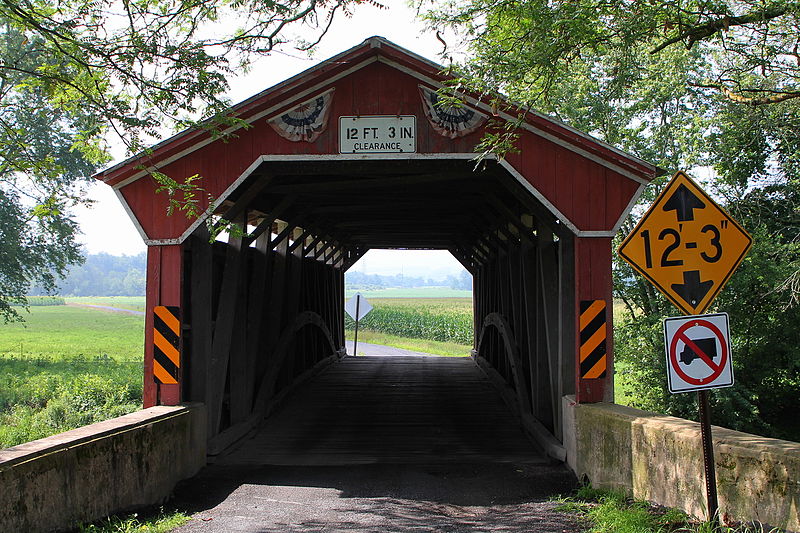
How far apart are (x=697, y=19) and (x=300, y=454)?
18.8ft

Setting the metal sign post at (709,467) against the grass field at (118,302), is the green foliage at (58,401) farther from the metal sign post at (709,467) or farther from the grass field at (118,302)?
the grass field at (118,302)

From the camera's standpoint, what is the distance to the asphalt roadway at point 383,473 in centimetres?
542

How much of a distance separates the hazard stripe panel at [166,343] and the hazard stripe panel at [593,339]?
3681 millimetres

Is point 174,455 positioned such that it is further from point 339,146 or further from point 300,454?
point 339,146

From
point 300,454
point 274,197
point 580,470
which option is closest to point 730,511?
point 580,470

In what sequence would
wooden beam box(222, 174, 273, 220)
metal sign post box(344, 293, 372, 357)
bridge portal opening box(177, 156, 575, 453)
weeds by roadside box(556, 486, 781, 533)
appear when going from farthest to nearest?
metal sign post box(344, 293, 372, 357), wooden beam box(222, 174, 273, 220), bridge portal opening box(177, 156, 575, 453), weeds by roadside box(556, 486, 781, 533)

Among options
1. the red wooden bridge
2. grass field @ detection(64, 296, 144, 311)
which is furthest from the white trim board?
grass field @ detection(64, 296, 144, 311)

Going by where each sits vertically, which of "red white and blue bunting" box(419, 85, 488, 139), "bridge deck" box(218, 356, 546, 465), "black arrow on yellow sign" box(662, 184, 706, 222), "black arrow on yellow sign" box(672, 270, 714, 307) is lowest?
"bridge deck" box(218, 356, 546, 465)

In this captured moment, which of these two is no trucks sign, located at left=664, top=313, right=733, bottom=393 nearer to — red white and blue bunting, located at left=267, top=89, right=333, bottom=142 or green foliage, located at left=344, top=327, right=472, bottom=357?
red white and blue bunting, located at left=267, top=89, right=333, bottom=142

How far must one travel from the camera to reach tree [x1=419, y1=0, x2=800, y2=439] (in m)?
6.39

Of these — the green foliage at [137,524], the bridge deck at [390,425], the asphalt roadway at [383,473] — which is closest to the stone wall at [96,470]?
the green foliage at [137,524]

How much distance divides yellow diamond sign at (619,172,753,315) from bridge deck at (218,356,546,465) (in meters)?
3.56

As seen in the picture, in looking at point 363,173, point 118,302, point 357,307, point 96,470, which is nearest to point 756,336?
point 363,173

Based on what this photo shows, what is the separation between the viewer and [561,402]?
299 inches
